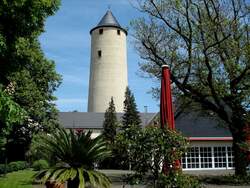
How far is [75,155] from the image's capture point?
15.9 m

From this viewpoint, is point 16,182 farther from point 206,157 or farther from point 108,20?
point 108,20

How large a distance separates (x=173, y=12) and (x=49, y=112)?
2025cm

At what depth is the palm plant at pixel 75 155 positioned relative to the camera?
15.2 metres

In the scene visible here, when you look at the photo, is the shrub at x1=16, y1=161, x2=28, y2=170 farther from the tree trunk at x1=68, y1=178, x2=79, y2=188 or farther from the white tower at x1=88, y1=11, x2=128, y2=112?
the white tower at x1=88, y1=11, x2=128, y2=112

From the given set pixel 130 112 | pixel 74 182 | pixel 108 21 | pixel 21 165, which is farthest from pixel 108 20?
pixel 74 182

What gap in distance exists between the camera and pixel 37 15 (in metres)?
18.2

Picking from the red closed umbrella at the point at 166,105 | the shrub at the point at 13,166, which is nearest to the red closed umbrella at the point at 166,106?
the red closed umbrella at the point at 166,105

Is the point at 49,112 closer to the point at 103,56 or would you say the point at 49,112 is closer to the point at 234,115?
the point at 234,115

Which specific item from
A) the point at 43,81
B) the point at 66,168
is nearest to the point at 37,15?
the point at 66,168

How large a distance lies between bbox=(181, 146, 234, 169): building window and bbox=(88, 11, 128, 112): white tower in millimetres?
33161

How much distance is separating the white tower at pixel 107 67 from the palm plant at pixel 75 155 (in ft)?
194

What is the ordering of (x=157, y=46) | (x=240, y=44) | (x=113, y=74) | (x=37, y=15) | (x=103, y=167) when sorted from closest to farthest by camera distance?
1. (x=37, y=15)
2. (x=240, y=44)
3. (x=157, y=46)
4. (x=103, y=167)
5. (x=113, y=74)

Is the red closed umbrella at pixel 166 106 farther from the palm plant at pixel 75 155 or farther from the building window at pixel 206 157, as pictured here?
the building window at pixel 206 157

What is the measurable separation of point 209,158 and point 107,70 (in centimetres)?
3473
